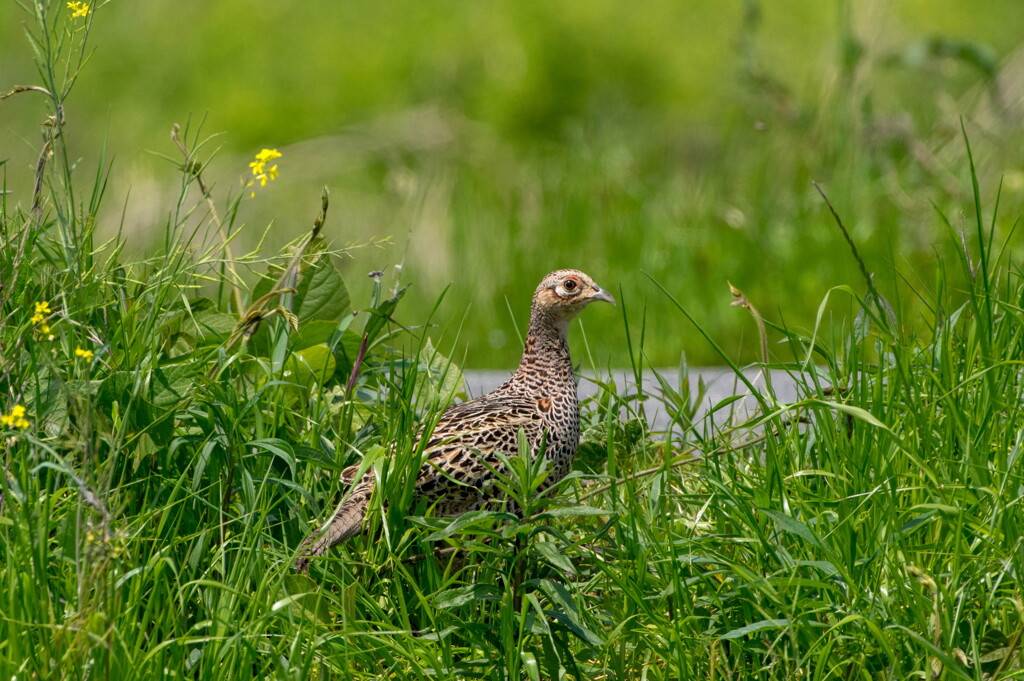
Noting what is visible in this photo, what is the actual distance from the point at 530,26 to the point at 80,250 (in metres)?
9.33

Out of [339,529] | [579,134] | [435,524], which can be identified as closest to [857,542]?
[435,524]

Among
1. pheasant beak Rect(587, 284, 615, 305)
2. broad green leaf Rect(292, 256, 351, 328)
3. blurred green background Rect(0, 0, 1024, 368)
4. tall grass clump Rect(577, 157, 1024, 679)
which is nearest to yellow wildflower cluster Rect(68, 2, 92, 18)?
broad green leaf Rect(292, 256, 351, 328)

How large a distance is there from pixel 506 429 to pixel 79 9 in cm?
174

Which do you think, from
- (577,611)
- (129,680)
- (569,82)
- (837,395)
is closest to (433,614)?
(577,611)

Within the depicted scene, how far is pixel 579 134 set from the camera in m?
10.0

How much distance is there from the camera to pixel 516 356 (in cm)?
786

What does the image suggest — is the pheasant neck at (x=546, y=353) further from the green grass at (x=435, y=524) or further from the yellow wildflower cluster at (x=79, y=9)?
the yellow wildflower cluster at (x=79, y=9)

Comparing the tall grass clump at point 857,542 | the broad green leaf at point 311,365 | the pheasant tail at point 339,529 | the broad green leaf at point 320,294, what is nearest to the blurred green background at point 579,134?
the broad green leaf at point 320,294

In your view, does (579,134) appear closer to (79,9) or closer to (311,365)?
(311,365)

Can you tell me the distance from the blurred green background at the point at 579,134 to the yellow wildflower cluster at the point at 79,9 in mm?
3470

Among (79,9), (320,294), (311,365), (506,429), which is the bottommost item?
(506,429)

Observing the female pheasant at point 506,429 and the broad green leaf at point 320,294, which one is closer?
the female pheasant at point 506,429

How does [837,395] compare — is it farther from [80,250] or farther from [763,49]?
[763,49]

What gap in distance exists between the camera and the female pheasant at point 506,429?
143 inches
